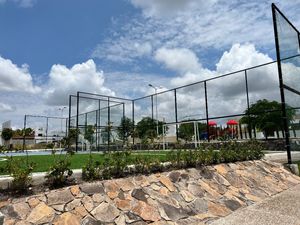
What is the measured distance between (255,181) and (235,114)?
6430 millimetres

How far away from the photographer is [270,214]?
358cm

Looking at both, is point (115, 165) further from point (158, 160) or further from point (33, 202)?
point (33, 202)

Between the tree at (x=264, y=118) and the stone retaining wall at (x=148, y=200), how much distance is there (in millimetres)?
6938

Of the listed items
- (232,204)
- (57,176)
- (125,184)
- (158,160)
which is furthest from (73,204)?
(232,204)

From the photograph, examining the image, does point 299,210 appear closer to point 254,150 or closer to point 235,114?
point 254,150

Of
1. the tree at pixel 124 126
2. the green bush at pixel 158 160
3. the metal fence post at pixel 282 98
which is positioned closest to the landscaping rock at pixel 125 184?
the green bush at pixel 158 160

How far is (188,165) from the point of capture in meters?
Answer: 4.83

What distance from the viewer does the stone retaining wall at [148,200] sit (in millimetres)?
2732

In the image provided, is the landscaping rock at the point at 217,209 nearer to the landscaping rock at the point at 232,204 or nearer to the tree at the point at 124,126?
the landscaping rock at the point at 232,204

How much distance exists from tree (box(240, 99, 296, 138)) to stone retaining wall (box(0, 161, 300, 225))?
6.94 m

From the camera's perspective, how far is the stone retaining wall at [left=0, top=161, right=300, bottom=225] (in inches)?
108

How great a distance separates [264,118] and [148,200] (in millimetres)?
11432

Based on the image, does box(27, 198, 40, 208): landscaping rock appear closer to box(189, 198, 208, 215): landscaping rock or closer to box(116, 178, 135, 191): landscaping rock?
box(116, 178, 135, 191): landscaping rock

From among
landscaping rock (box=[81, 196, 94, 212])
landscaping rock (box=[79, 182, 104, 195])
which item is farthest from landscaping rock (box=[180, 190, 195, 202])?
landscaping rock (box=[81, 196, 94, 212])
